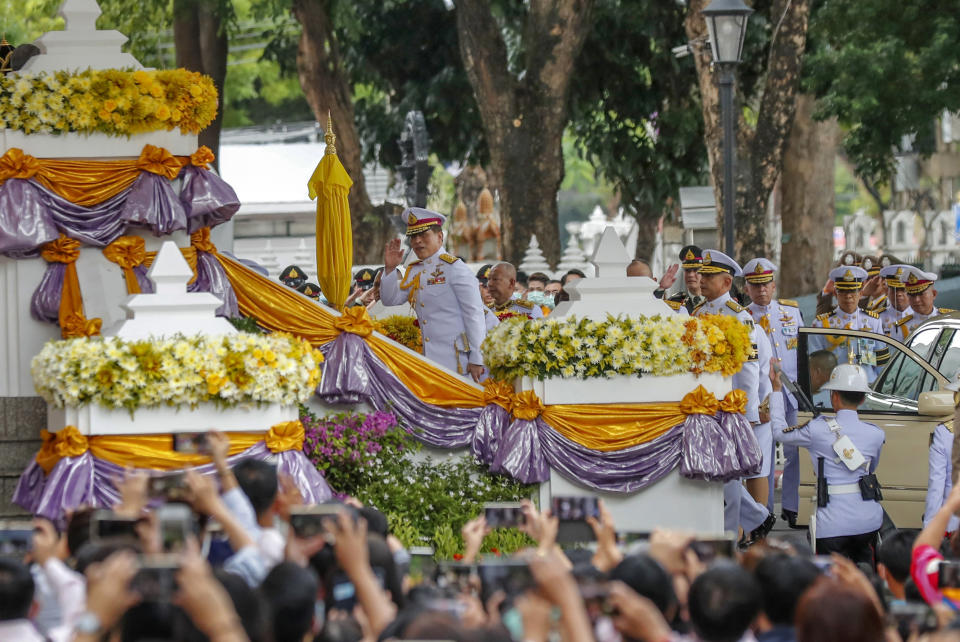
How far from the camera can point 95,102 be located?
1095 cm

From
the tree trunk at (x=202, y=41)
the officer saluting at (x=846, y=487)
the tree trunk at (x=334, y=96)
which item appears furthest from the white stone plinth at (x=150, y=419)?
the tree trunk at (x=334, y=96)

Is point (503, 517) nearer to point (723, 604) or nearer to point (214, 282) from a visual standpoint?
point (723, 604)

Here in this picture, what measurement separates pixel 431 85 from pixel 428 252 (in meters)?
16.8

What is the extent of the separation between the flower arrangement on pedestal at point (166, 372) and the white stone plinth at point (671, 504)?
239cm

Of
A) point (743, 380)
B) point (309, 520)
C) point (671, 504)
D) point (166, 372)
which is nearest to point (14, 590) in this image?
point (309, 520)

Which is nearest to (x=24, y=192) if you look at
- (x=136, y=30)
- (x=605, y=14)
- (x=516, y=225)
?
(x=516, y=225)

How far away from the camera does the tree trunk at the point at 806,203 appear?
26438 millimetres

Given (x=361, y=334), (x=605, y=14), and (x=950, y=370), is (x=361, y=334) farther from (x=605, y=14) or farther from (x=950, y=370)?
(x=605, y=14)

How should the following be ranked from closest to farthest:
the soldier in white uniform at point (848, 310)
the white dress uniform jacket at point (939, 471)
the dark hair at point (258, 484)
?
the dark hair at point (258, 484) → the white dress uniform jacket at point (939, 471) → the soldier in white uniform at point (848, 310)

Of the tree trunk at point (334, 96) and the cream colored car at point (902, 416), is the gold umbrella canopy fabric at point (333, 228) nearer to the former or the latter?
the cream colored car at point (902, 416)

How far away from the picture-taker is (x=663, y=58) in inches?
1103

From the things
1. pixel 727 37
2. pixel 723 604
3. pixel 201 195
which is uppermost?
pixel 727 37

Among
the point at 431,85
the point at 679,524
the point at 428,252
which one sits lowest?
the point at 679,524

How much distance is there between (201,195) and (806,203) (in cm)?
1666
